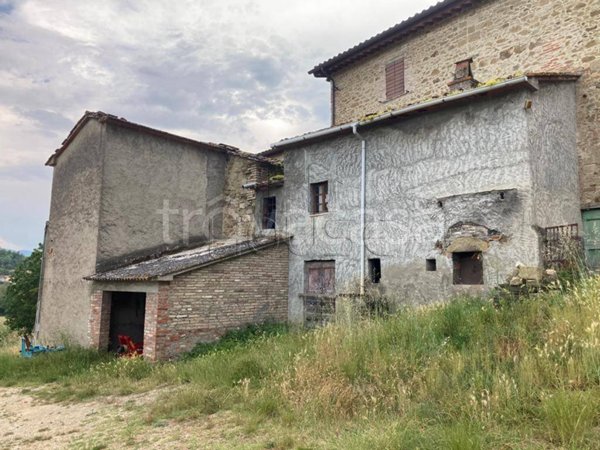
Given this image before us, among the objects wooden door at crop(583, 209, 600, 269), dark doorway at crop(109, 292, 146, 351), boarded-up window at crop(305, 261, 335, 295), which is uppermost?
wooden door at crop(583, 209, 600, 269)

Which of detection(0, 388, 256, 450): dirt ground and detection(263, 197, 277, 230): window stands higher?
detection(263, 197, 277, 230): window

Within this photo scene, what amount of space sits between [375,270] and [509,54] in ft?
21.8

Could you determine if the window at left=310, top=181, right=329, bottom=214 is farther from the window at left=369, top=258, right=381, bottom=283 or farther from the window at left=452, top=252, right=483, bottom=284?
the window at left=452, top=252, right=483, bottom=284

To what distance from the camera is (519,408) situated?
13.1ft

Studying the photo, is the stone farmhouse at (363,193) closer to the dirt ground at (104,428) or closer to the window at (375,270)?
the window at (375,270)

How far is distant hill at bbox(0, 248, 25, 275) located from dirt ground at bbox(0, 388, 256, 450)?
249 ft

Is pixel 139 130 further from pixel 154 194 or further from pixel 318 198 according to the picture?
pixel 318 198

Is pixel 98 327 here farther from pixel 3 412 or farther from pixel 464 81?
pixel 464 81

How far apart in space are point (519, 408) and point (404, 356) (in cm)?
174

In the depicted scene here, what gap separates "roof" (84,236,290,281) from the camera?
1005 centimetres

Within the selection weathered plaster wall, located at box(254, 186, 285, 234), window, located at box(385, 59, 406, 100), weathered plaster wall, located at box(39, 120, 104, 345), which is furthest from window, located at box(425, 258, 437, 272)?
weathered plaster wall, located at box(39, 120, 104, 345)

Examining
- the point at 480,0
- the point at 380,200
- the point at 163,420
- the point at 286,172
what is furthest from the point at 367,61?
the point at 163,420

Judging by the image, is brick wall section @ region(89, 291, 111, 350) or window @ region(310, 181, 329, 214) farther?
window @ region(310, 181, 329, 214)

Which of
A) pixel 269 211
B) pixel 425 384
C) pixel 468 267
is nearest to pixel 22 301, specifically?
pixel 269 211
